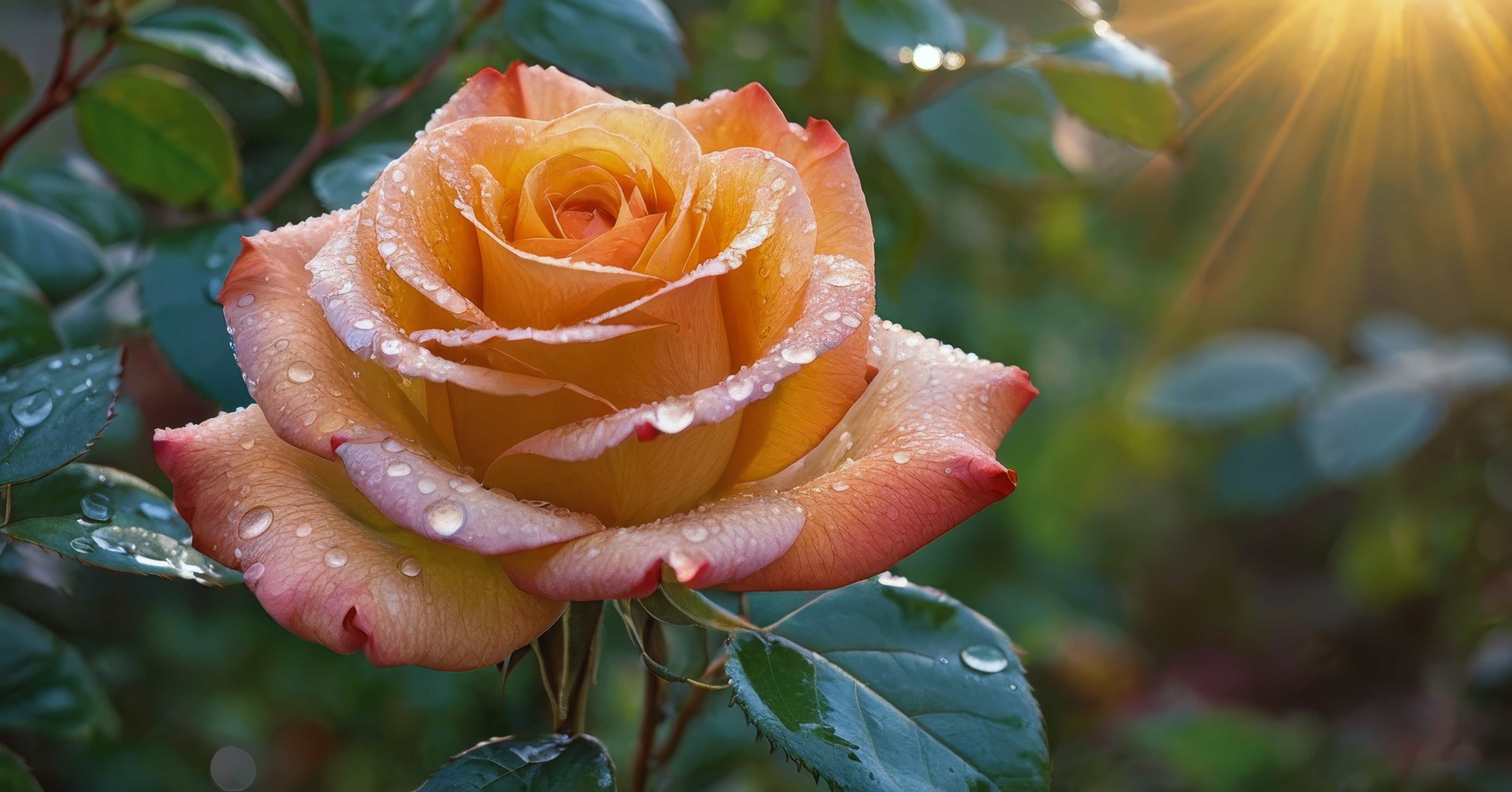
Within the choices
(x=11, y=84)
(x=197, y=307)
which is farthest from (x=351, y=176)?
(x=11, y=84)

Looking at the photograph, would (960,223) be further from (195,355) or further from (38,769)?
(38,769)

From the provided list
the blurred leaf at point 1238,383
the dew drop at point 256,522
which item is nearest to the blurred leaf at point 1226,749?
the blurred leaf at point 1238,383

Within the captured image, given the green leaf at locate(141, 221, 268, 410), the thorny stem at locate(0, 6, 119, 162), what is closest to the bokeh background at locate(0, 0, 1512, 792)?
the green leaf at locate(141, 221, 268, 410)

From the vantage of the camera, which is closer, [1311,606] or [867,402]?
[867,402]

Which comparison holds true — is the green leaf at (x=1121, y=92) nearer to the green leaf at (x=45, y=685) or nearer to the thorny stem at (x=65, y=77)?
the thorny stem at (x=65, y=77)

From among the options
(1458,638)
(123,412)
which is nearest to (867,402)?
(123,412)

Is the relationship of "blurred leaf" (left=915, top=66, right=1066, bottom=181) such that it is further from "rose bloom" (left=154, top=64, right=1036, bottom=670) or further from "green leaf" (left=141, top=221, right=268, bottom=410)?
"green leaf" (left=141, top=221, right=268, bottom=410)
